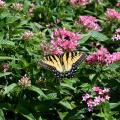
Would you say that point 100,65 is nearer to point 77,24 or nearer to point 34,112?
point 34,112

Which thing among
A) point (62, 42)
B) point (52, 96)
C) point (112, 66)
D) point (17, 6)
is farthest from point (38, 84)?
point (17, 6)

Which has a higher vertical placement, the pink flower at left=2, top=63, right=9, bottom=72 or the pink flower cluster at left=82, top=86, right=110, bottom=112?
the pink flower at left=2, top=63, right=9, bottom=72

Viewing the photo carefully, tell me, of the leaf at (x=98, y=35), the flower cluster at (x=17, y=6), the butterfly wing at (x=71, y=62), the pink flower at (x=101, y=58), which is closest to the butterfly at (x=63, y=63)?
the butterfly wing at (x=71, y=62)

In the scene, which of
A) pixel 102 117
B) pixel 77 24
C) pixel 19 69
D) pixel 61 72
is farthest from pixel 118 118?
pixel 77 24

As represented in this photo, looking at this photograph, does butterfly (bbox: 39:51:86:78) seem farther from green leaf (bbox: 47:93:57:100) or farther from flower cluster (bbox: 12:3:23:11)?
flower cluster (bbox: 12:3:23:11)

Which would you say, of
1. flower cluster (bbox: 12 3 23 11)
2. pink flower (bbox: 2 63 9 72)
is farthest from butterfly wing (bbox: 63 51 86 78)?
flower cluster (bbox: 12 3 23 11)

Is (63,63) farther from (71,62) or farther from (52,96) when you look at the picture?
(52,96)
